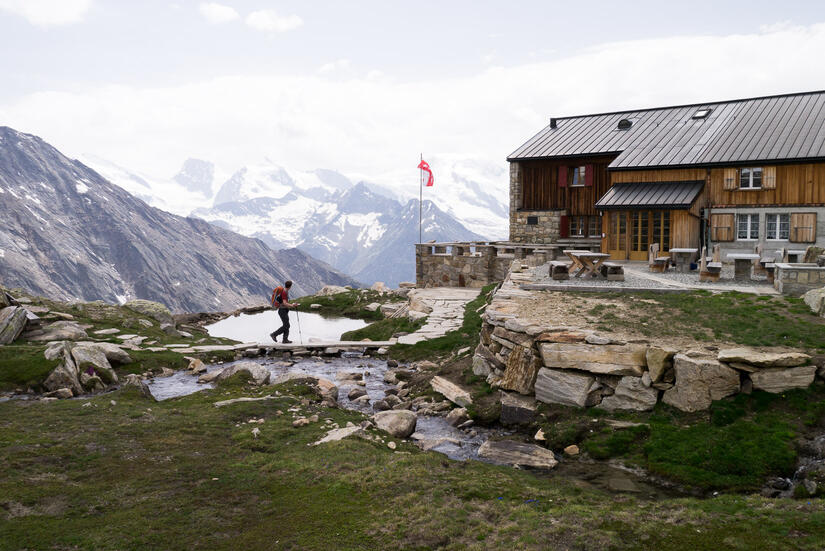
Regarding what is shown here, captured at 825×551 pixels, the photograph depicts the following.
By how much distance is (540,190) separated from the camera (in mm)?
41375

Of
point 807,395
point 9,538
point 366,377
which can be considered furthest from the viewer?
point 366,377

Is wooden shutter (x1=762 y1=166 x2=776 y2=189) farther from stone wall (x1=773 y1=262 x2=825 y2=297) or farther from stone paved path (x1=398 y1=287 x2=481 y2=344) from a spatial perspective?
stone paved path (x1=398 y1=287 x2=481 y2=344)

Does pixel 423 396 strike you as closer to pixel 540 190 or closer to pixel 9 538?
pixel 9 538

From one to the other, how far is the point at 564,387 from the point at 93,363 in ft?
41.4

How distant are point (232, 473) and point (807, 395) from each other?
10739mm

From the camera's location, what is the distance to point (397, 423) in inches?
506

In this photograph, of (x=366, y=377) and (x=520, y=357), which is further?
(x=366, y=377)

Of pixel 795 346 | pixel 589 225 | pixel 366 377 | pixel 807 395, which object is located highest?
pixel 589 225

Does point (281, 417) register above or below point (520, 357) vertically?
below

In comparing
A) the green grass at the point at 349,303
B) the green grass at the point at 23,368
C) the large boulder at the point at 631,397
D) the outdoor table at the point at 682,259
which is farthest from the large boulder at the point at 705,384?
the green grass at the point at 349,303

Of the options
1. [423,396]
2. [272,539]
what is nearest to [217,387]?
[423,396]

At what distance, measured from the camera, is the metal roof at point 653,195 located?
99.6ft

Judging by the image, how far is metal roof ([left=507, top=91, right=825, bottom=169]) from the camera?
30.7 metres

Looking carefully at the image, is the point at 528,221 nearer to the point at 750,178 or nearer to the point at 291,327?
the point at 750,178
